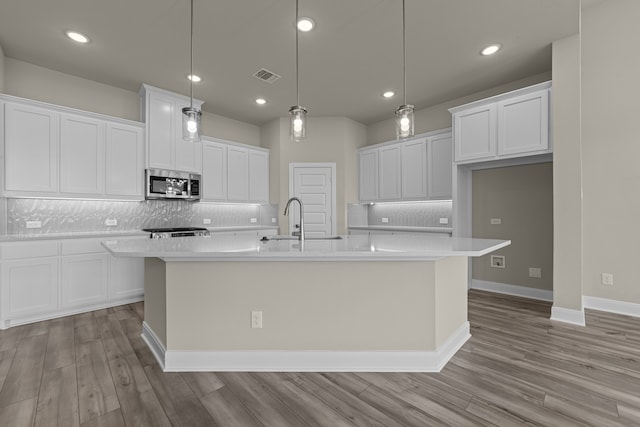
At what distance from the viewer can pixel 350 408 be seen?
1.77 m

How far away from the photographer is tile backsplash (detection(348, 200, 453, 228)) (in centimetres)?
502

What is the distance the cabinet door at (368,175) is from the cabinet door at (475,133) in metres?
1.64

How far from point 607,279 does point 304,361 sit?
3694mm

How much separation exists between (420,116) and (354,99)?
4.33 ft

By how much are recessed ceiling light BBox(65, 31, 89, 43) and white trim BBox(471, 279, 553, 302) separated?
18.8ft

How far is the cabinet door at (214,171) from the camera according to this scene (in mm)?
4992

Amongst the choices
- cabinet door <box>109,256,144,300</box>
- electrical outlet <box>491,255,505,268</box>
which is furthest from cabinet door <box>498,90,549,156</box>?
cabinet door <box>109,256,144,300</box>

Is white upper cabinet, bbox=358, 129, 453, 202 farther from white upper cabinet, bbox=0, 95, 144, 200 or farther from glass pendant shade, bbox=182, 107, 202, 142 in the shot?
white upper cabinet, bbox=0, 95, 144, 200

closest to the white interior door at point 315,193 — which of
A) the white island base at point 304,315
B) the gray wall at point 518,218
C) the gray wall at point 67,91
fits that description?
the gray wall at point 518,218

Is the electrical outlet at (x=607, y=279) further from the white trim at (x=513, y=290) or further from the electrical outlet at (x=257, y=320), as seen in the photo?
the electrical outlet at (x=257, y=320)

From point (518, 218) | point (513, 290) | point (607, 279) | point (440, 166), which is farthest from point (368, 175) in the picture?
point (607, 279)

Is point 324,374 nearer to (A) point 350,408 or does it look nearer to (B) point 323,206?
(A) point 350,408

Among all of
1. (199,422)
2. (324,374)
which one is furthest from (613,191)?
(199,422)

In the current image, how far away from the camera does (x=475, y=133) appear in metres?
4.03
